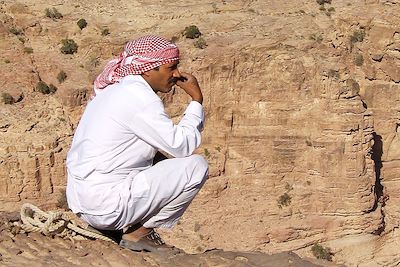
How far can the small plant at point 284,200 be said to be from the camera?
78.5ft

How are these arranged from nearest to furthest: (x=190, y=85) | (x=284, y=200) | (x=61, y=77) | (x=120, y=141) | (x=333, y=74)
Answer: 1. (x=120, y=141)
2. (x=190, y=85)
3. (x=333, y=74)
4. (x=284, y=200)
5. (x=61, y=77)

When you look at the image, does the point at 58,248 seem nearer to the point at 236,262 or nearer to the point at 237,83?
the point at 236,262

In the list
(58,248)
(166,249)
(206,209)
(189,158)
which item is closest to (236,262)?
(166,249)

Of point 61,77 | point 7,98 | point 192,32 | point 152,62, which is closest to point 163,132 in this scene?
point 152,62

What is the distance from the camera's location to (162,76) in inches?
295

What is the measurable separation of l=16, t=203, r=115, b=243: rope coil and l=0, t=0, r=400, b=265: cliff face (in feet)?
47.0

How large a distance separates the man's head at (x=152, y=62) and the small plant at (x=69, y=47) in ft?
60.5

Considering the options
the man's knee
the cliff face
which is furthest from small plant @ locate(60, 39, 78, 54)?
the man's knee

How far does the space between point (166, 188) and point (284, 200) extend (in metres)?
16.9

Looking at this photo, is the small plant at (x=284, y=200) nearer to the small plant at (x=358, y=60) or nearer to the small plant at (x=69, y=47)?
the small plant at (x=358, y=60)

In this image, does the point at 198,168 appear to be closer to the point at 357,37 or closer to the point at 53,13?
the point at 357,37

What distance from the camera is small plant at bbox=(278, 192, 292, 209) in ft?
78.5

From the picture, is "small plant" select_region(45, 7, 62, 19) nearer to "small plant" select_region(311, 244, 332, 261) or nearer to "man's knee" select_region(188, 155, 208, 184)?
"small plant" select_region(311, 244, 332, 261)

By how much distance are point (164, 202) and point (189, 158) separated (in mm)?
528
